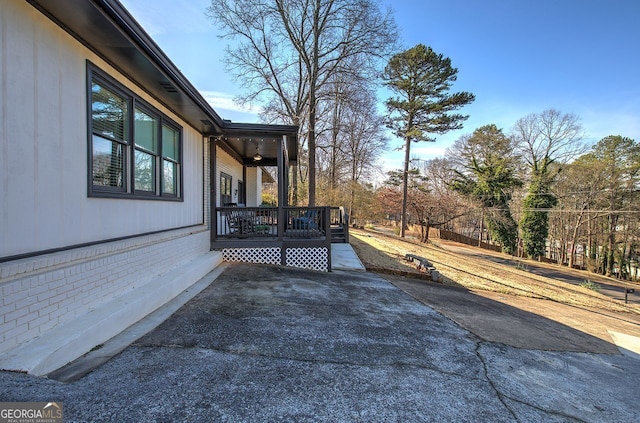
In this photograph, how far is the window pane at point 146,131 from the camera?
4672 millimetres

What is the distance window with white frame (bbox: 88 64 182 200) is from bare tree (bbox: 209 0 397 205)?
10.9m

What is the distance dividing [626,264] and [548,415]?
95.2 ft

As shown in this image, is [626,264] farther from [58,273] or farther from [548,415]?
[58,273]

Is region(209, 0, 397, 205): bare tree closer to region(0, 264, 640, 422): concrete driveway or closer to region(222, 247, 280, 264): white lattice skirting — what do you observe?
region(222, 247, 280, 264): white lattice skirting

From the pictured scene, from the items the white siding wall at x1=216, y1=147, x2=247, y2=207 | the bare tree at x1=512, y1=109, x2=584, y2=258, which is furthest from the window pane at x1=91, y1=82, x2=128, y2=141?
the bare tree at x1=512, y1=109, x2=584, y2=258

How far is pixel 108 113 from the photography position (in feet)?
13.0

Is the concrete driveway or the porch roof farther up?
the porch roof

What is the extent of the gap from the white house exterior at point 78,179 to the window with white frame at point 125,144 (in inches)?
0.7

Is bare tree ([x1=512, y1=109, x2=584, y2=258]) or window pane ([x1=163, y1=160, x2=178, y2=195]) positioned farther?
bare tree ([x1=512, y1=109, x2=584, y2=258])

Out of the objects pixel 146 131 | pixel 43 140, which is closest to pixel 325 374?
pixel 43 140

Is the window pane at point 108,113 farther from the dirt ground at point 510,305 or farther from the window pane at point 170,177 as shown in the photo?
the dirt ground at point 510,305

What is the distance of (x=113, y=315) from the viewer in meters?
3.22

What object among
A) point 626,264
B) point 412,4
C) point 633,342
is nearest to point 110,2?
point 633,342

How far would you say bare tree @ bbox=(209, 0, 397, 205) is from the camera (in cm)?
1538
